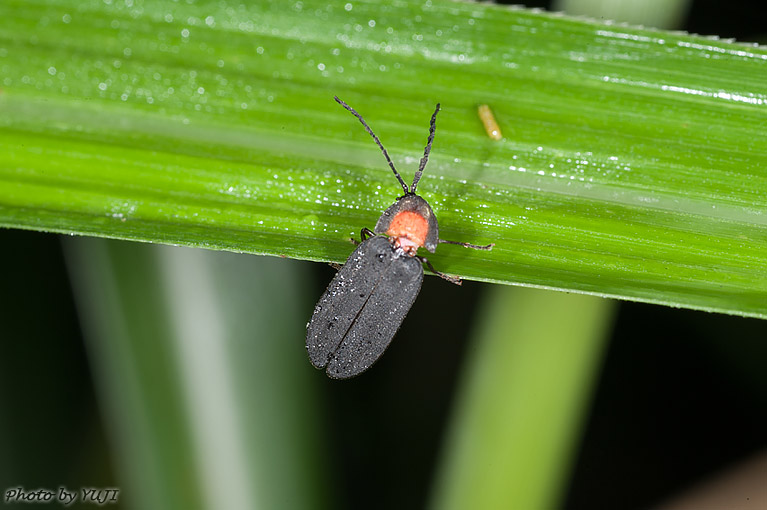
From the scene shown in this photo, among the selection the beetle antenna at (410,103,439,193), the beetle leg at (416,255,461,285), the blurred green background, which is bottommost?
the blurred green background

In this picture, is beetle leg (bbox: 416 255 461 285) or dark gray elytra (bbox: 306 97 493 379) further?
dark gray elytra (bbox: 306 97 493 379)

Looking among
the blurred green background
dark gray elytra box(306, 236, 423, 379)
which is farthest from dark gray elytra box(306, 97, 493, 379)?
the blurred green background

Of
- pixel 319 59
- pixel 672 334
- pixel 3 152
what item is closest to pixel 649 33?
pixel 319 59

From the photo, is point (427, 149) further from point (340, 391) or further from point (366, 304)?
point (340, 391)

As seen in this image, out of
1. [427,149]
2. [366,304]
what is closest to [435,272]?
[366,304]

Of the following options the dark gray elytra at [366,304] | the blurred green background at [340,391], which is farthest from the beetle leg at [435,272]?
the blurred green background at [340,391]

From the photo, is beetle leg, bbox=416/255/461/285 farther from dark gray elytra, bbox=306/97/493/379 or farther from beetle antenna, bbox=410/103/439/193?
beetle antenna, bbox=410/103/439/193

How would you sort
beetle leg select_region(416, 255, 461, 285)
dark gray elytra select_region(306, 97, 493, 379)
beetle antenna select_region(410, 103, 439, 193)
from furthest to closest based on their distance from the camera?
dark gray elytra select_region(306, 97, 493, 379), beetle leg select_region(416, 255, 461, 285), beetle antenna select_region(410, 103, 439, 193)
